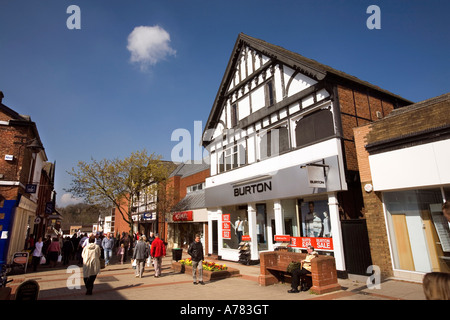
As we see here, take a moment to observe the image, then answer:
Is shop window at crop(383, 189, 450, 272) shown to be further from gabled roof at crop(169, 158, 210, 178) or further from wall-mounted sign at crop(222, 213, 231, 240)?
gabled roof at crop(169, 158, 210, 178)

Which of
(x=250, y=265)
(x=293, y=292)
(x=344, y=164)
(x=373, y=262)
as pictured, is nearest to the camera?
(x=293, y=292)

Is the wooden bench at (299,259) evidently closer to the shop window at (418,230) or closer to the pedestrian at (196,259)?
the pedestrian at (196,259)

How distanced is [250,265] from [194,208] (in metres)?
10.1

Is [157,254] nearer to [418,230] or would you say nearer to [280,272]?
[280,272]

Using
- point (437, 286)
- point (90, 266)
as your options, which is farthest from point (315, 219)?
point (437, 286)

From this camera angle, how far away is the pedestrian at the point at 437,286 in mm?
3027

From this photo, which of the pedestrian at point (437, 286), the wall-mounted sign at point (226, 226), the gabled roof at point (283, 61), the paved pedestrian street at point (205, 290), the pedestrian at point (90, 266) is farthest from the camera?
the wall-mounted sign at point (226, 226)

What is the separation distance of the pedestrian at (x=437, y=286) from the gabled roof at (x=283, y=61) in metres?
10.1

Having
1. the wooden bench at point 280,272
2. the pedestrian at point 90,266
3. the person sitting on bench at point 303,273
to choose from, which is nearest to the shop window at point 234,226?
the wooden bench at point 280,272

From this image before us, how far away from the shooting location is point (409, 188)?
9.38 metres

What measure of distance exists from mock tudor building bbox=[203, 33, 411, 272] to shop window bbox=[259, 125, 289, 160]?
0.06 meters
